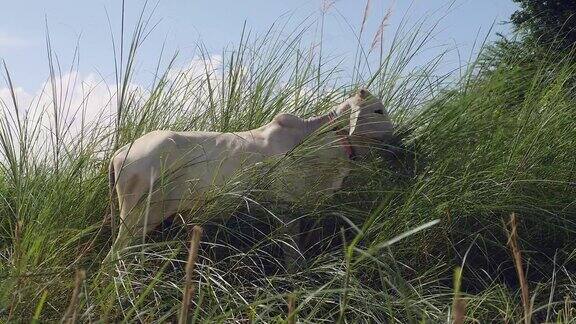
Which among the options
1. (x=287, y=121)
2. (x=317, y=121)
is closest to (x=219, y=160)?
(x=287, y=121)

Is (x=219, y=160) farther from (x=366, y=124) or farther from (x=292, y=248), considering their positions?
(x=366, y=124)

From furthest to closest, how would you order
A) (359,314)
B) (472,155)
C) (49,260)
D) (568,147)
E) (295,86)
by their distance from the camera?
(295,86)
(568,147)
(472,155)
(49,260)
(359,314)

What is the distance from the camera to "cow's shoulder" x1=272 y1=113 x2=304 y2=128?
3.62m

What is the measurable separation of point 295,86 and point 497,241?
1594 mm

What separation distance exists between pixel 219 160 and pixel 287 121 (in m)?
0.47

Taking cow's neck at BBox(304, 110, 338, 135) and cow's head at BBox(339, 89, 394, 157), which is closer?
cow's head at BBox(339, 89, 394, 157)

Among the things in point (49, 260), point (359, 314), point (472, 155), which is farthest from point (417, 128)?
point (49, 260)

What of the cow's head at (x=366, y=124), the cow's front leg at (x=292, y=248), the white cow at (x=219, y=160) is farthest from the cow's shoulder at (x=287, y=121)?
the cow's front leg at (x=292, y=248)

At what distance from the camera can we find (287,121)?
143 inches

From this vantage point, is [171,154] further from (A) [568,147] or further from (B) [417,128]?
(A) [568,147]

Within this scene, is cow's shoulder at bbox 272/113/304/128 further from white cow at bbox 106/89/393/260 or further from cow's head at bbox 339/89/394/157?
cow's head at bbox 339/89/394/157

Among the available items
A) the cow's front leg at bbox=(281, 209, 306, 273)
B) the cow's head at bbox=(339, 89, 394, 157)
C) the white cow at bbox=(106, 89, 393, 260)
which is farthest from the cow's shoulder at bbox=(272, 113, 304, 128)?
the cow's front leg at bbox=(281, 209, 306, 273)

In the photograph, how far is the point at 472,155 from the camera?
3406 millimetres

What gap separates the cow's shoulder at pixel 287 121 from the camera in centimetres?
362
